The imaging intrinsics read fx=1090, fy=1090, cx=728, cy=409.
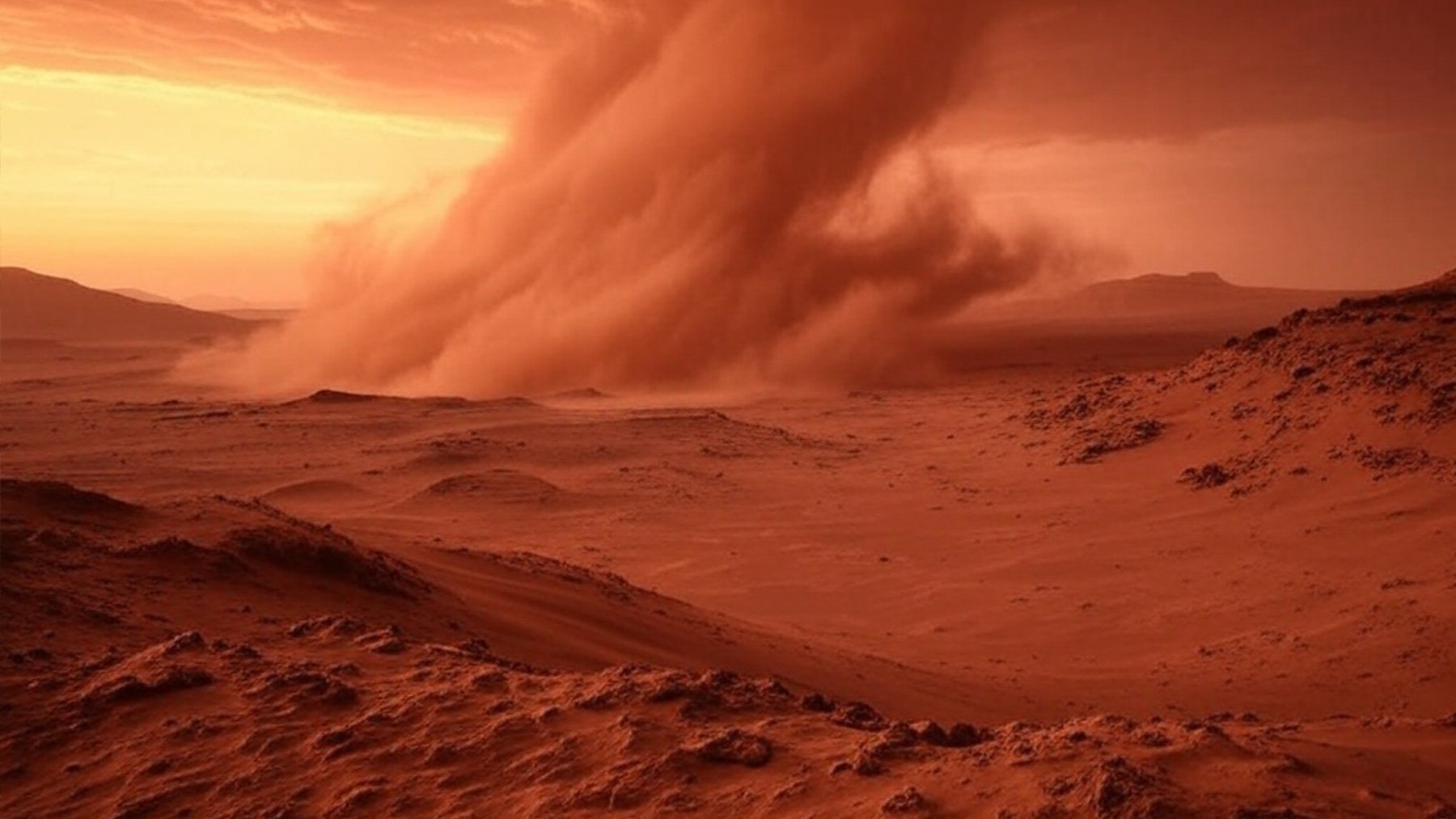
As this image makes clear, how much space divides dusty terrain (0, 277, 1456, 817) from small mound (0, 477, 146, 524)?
0.02 meters

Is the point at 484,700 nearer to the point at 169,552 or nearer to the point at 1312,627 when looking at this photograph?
the point at 169,552

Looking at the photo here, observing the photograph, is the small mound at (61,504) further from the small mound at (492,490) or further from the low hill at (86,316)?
the low hill at (86,316)

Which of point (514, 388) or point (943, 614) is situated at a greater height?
point (514, 388)

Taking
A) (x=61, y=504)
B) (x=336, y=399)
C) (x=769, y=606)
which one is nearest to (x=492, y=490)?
(x=769, y=606)

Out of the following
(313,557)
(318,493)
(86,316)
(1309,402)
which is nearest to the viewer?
(313,557)

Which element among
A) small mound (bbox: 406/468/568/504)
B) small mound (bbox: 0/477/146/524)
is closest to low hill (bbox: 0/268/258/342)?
small mound (bbox: 406/468/568/504)

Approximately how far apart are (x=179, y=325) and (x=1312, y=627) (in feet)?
190

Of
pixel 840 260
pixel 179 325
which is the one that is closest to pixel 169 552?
pixel 840 260

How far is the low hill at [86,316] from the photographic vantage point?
50.9m

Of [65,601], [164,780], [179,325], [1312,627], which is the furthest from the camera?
[179,325]

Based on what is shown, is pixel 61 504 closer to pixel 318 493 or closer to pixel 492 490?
pixel 318 493

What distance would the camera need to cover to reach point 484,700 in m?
3.57

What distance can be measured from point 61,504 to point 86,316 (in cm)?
5708

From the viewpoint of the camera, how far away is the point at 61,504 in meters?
5.67
